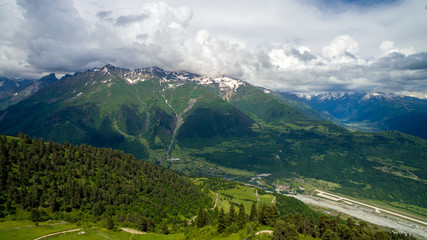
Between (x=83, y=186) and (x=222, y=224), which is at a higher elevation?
(x=83, y=186)

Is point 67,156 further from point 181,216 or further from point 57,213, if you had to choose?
point 181,216

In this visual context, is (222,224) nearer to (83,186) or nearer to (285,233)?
(285,233)

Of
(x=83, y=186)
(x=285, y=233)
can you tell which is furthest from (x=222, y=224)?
(x=83, y=186)

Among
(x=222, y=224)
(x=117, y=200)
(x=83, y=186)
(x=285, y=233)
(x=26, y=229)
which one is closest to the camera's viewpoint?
(x=285, y=233)

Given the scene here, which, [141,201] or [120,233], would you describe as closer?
A: [120,233]

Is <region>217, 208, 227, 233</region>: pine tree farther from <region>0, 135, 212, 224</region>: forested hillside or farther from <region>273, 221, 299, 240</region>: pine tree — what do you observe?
<region>0, 135, 212, 224</region>: forested hillside

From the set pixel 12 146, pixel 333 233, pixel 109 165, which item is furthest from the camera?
pixel 109 165

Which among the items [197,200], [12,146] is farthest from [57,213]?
[197,200]

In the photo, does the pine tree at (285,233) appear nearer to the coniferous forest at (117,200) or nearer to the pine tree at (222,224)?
the coniferous forest at (117,200)

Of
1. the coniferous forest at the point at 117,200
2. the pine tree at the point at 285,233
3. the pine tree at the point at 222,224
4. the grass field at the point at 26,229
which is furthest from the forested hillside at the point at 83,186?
the pine tree at the point at 285,233

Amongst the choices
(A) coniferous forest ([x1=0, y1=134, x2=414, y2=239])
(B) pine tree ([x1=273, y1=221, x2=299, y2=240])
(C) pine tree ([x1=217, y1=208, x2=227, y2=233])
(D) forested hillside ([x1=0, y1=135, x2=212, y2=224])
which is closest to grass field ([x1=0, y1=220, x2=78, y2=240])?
(A) coniferous forest ([x1=0, y1=134, x2=414, y2=239])

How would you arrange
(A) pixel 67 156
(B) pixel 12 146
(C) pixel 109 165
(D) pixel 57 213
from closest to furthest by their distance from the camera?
(D) pixel 57 213 < (B) pixel 12 146 < (A) pixel 67 156 < (C) pixel 109 165
